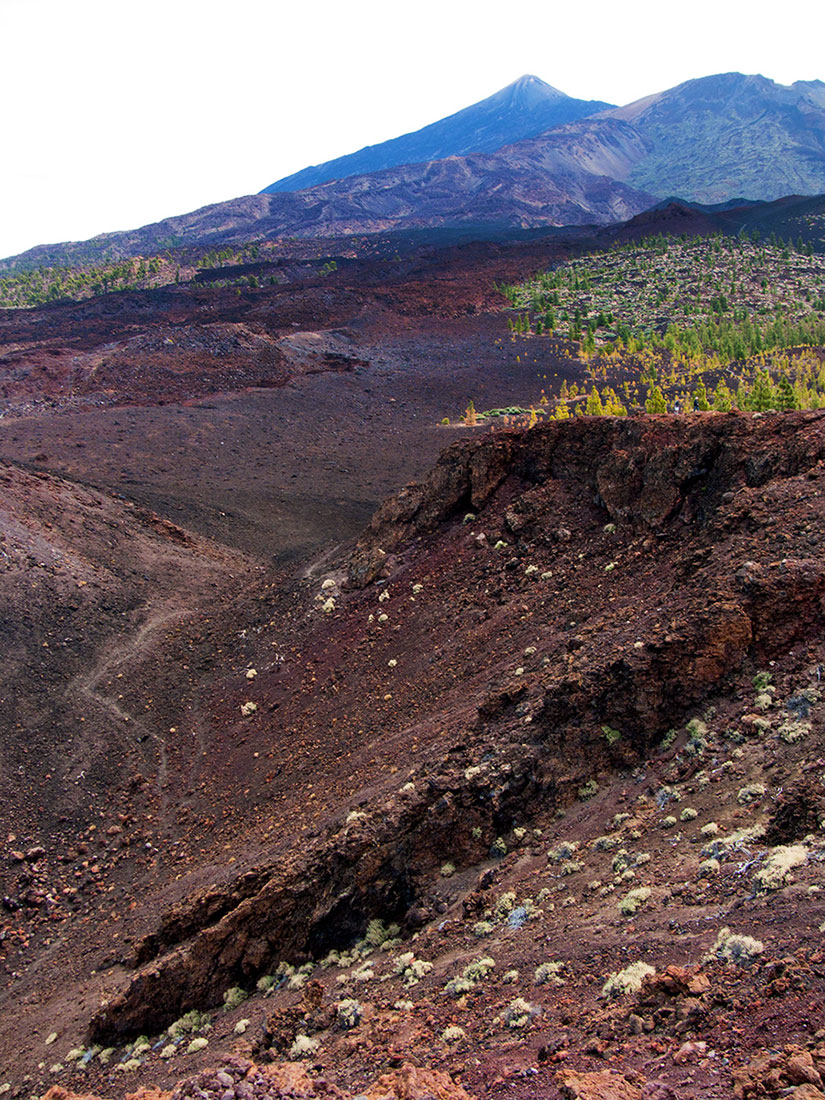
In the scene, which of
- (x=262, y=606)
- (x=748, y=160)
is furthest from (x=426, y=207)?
(x=262, y=606)

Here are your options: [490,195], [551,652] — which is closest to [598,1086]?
[551,652]

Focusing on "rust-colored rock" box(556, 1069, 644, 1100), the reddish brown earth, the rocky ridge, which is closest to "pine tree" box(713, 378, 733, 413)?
the reddish brown earth

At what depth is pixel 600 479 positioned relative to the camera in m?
16.6

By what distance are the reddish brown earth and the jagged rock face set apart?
0.16ft

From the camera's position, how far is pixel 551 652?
1264cm

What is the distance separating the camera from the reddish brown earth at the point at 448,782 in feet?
20.5

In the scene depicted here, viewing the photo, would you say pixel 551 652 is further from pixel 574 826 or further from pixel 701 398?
pixel 701 398

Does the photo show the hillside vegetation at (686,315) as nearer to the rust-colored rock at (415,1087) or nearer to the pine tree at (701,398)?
the pine tree at (701,398)

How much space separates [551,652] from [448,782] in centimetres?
337

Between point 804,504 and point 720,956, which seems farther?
point 804,504

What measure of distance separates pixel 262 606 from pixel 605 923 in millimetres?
17575

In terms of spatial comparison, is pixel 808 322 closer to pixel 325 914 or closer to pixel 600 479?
pixel 600 479

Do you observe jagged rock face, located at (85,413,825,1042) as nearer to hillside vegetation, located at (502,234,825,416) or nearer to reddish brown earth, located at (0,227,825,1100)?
reddish brown earth, located at (0,227,825,1100)

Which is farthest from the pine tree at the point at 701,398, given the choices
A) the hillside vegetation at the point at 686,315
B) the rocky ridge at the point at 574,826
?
the rocky ridge at the point at 574,826
